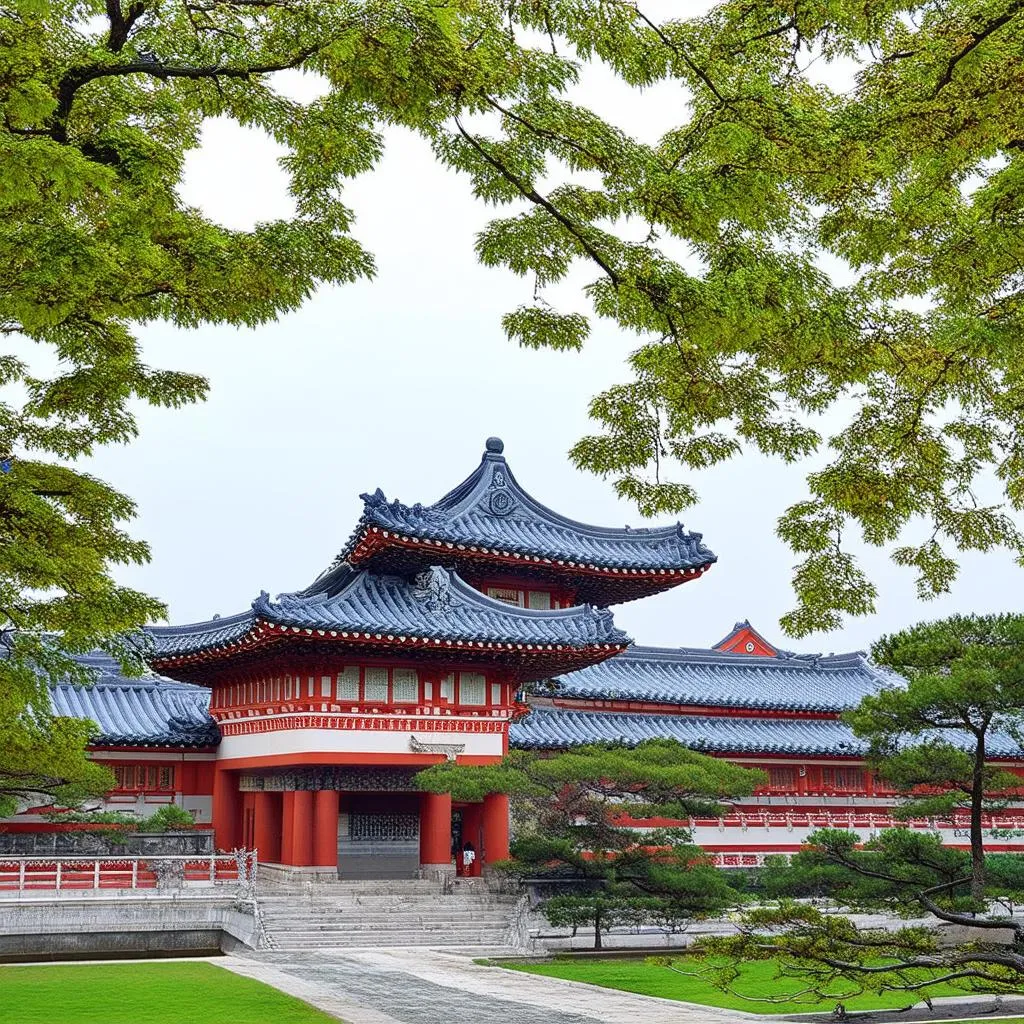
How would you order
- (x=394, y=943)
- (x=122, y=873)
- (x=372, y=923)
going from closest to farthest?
(x=394, y=943) → (x=372, y=923) → (x=122, y=873)

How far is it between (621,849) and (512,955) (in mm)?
2960

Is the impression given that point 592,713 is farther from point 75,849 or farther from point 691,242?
point 691,242

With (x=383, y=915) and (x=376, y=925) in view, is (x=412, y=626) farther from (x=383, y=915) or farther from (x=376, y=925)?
(x=376, y=925)

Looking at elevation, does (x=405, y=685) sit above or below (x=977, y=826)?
above

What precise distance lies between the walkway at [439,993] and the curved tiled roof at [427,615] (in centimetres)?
772

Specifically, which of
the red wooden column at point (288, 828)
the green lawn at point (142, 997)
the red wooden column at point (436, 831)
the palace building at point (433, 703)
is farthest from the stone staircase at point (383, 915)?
the green lawn at point (142, 997)

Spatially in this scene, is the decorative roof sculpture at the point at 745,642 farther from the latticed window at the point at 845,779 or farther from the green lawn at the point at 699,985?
the green lawn at the point at 699,985

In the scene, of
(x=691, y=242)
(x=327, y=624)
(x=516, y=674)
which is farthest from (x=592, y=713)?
(x=691, y=242)

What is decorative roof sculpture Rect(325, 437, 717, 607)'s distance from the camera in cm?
3045

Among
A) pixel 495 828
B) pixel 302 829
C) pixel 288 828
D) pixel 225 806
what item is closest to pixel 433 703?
pixel 495 828

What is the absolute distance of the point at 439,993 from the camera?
704 inches

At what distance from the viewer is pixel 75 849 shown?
28.3m

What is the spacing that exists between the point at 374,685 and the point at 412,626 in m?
1.71

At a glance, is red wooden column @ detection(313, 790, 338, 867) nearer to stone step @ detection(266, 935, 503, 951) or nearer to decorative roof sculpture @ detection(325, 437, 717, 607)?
stone step @ detection(266, 935, 503, 951)
